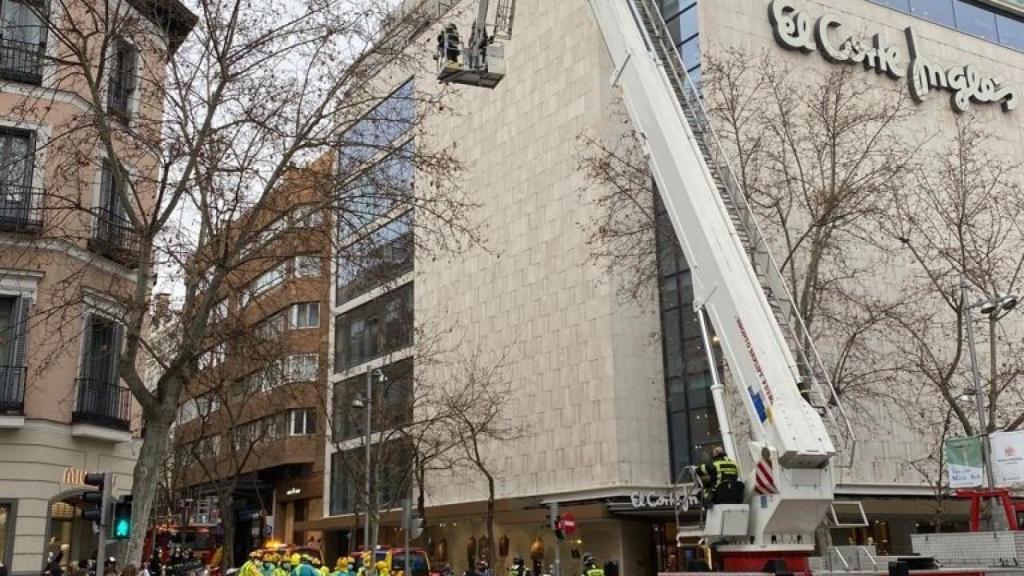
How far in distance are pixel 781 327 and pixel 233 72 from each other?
372 inches

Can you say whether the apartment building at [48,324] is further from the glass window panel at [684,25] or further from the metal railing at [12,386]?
the glass window panel at [684,25]

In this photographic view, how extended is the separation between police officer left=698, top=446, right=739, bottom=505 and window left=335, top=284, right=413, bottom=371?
→ 1252 inches

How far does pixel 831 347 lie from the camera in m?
30.6

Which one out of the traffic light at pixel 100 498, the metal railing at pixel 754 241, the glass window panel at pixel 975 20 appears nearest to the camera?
the metal railing at pixel 754 241

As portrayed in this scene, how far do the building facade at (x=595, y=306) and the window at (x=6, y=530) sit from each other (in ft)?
49.0

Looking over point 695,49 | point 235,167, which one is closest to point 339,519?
point 695,49

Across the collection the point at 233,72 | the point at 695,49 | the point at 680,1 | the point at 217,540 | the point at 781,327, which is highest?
the point at 680,1

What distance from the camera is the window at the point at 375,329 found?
149ft

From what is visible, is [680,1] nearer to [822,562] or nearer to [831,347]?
[831,347]

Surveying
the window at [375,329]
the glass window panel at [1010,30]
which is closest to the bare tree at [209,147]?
the window at [375,329]

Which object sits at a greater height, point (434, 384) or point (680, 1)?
point (680, 1)

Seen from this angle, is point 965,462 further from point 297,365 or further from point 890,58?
point 890,58

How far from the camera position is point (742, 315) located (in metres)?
12.2

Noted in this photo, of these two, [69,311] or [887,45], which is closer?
[69,311]
